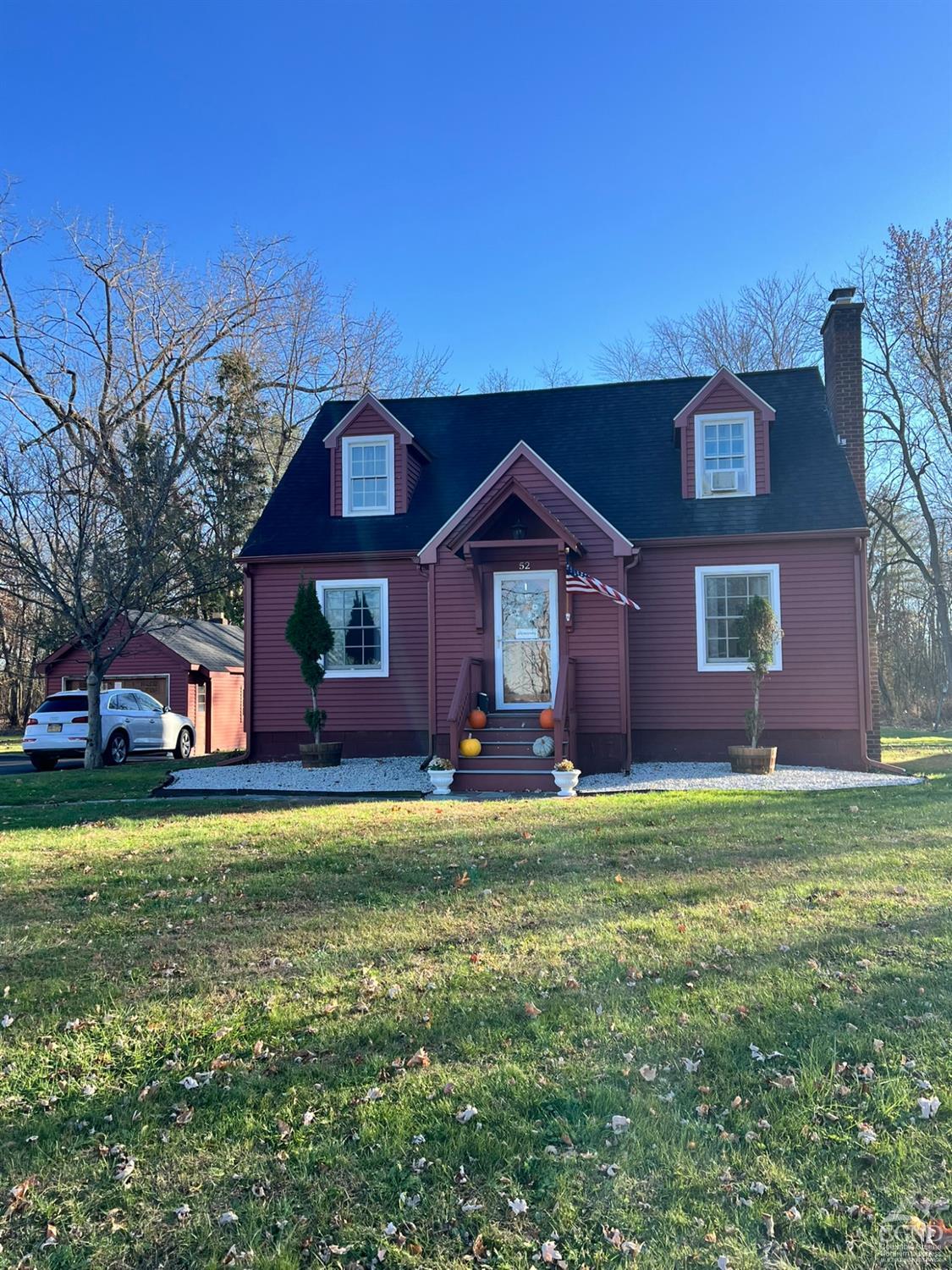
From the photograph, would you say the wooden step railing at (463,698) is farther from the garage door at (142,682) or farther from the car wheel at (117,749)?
the garage door at (142,682)

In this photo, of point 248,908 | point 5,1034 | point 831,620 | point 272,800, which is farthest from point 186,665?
point 5,1034

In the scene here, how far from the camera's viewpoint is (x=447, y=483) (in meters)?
16.3

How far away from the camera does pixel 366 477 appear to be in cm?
1608

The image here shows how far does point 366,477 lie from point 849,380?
29.7ft

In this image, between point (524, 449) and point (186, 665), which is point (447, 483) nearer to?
point (524, 449)

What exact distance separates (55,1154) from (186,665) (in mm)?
23446

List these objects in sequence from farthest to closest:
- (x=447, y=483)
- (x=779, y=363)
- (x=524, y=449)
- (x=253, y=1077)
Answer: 1. (x=779, y=363)
2. (x=447, y=483)
3. (x=524, y=449)
4. (x=253, y=1077)

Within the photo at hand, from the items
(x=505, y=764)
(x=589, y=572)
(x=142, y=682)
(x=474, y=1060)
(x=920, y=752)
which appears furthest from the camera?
(x=142, y=682)

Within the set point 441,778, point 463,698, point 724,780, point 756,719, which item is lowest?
point 724,780

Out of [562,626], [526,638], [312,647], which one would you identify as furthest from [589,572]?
[312,647]

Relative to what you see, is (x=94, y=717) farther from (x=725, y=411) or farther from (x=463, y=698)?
(x=725, y=411)

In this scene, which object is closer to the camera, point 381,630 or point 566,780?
point 566,780

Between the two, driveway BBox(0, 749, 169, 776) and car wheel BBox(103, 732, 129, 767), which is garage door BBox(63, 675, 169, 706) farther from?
car wheel BBox(103, 732, 129, 767)

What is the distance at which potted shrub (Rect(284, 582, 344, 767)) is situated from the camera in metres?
13.9
